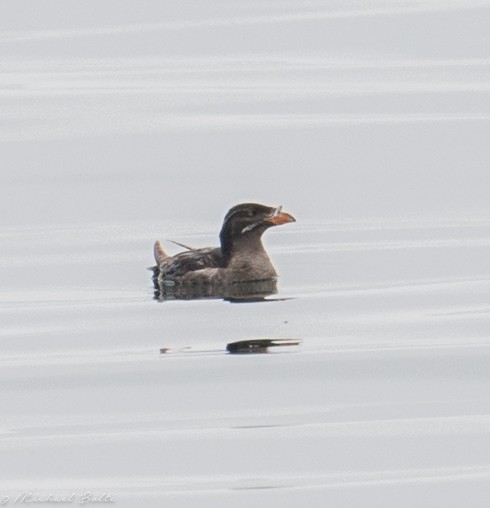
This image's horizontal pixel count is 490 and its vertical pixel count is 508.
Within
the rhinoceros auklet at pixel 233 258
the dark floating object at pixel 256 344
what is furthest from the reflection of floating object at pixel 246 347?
the rhinoceros auklet at pixel 233 258

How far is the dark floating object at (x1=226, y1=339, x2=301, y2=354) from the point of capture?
14972 millimetres

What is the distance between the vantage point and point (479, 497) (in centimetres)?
1150

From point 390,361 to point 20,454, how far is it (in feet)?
9.99

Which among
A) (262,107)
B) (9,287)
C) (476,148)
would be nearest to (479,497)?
(9,287)

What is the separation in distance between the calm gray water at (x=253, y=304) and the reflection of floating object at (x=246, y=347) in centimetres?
7

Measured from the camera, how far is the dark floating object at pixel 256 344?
14972mm

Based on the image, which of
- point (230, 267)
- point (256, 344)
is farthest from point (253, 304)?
point (256, 344)

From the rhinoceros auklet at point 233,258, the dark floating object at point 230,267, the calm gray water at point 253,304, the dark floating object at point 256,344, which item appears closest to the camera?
the calm gray water at point 253,304

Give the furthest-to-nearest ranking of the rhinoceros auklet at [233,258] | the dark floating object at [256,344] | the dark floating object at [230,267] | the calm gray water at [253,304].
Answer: the rhinoceros auklet at [233,258], the dark floating object at [230,267], the dark floating object at [256,344], the calm gray water at [253,304]

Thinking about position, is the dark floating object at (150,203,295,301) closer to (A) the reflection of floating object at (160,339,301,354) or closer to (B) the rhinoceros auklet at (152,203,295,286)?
(B) the rhinoceros auklet at (152,203,295,286)

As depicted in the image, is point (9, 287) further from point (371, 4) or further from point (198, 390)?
point (371, 4)

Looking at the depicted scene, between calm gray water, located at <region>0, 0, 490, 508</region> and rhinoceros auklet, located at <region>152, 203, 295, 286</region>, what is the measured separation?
375 mm

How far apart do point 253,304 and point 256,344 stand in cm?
187

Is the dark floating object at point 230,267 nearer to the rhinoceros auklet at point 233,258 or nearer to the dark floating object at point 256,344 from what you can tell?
the rhinoceros auklet at point 233,258
